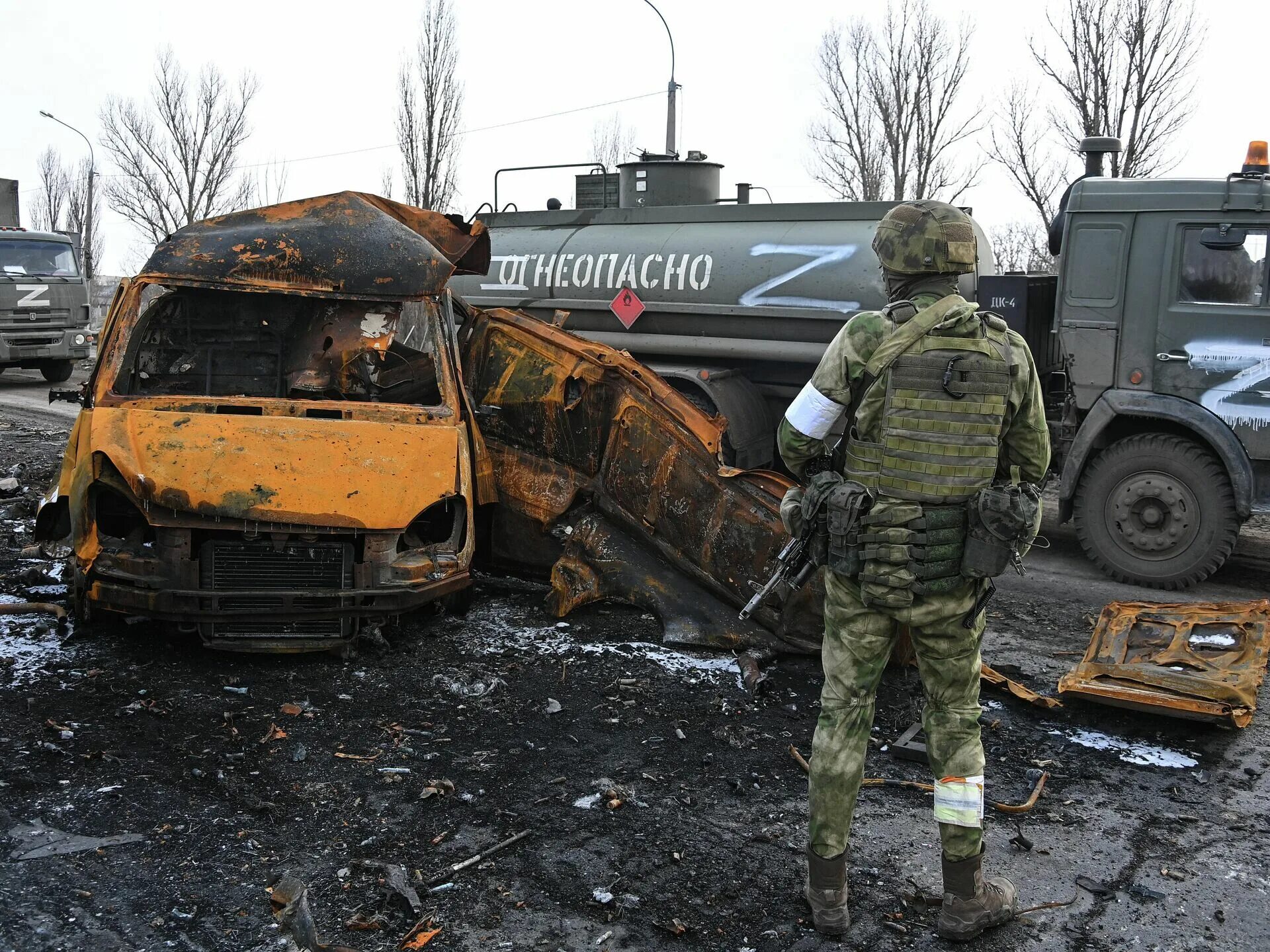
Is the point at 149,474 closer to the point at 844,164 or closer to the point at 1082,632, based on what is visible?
the point at 1082,632

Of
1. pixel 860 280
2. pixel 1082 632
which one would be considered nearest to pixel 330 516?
pixel 1082 632

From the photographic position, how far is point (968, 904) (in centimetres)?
307

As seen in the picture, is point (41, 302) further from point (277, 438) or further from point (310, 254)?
point (277, 438)

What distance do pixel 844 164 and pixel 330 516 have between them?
66.2 ft

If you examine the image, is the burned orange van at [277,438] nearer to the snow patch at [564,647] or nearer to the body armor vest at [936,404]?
the snow patch at [564,647]

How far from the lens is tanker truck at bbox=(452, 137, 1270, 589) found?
6652 millimetres

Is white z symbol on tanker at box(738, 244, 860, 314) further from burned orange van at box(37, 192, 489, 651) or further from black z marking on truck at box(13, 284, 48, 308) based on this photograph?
black z marking on truck at box(13, 284, 48, 308)

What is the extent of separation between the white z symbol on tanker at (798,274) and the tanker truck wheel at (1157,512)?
Result: 7.24ft

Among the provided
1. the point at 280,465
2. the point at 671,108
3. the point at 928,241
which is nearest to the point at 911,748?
the point at 928,241

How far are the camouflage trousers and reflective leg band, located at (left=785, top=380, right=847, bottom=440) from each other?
47 centimetres

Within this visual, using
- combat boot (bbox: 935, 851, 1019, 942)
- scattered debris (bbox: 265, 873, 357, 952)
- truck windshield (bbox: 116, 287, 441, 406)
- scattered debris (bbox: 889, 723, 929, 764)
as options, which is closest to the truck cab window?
scattered debris (bbox: 889, 723, 929, 764)

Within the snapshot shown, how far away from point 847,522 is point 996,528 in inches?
16.1

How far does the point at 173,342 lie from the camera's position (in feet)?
18.9

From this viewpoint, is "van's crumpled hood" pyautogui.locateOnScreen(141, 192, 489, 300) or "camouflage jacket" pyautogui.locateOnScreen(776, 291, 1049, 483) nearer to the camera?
"camouflage jacket" pyautogui.locateOnScreen(776, 291, 1049, 483)
